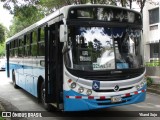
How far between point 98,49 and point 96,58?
0.24 meters

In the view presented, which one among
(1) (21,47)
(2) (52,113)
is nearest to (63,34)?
(2) (52,113)

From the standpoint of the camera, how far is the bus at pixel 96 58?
8281mm

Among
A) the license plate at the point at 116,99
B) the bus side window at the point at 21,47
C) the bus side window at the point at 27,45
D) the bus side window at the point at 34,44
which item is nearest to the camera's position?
the license plate at the point at 116,99

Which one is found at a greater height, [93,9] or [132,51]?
[93,9]

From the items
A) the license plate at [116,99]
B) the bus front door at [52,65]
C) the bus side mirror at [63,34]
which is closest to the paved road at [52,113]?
the bus front door at [52,65]

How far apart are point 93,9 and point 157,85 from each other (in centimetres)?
831

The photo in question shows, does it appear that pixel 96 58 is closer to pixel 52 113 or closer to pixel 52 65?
pixel 52 65

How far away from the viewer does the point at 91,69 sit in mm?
8305

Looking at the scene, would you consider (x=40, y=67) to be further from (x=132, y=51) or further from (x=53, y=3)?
(x=53, y=3)

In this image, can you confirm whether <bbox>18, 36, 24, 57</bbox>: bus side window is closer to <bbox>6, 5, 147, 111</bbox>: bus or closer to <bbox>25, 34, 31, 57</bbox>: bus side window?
<bbox>25, 34, 31, 57</bbox>: bus side window

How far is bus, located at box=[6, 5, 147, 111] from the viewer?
8.28m

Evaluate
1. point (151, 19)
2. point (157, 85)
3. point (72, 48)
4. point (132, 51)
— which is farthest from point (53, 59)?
point (151, 19)

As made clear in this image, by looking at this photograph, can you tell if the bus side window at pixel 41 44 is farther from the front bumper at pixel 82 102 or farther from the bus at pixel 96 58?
the front bumper at pixel 82 102

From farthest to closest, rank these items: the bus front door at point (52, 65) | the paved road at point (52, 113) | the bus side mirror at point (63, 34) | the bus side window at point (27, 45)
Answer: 1. the bus side window at point (27, 45)
2. the paved road at point (52, 113)
3. the bus front door at point (52, 65)
4. the bus side mirror at point (63, 34)
